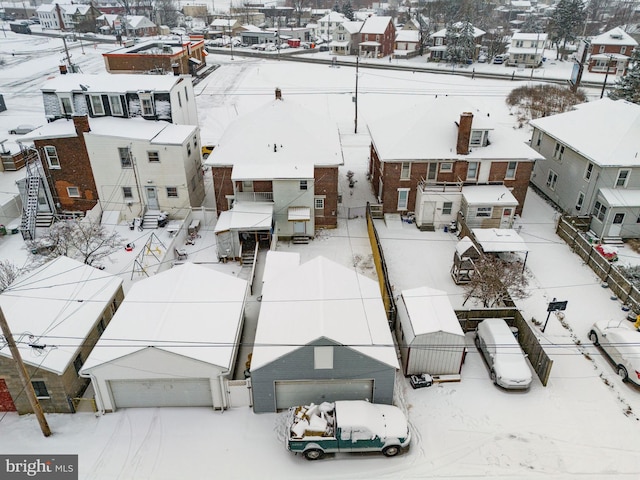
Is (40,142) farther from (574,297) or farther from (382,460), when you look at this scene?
(574,297)

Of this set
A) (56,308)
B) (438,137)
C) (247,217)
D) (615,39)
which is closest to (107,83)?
(247,217)

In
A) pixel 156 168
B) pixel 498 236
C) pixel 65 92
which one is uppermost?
pixel 65 92

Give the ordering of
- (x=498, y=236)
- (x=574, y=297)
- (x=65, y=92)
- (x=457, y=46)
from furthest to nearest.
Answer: (x=457, y=46)
(x=65, y=92)
(x=498, y=236)
(x=574, y=297)

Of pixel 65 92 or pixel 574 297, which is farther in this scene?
pixel 65 92

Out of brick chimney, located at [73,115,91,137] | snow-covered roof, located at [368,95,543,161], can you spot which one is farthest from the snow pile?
brick chimney, located at [73,115,91,137]

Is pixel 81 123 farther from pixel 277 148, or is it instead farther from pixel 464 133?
pixel 464 133

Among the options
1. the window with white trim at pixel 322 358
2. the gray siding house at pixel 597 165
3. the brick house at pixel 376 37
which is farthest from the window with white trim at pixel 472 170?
the brick house at pixel 376 37

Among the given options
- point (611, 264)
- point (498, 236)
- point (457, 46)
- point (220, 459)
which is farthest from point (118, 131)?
point (457, 46)

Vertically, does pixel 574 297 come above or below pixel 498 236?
below
